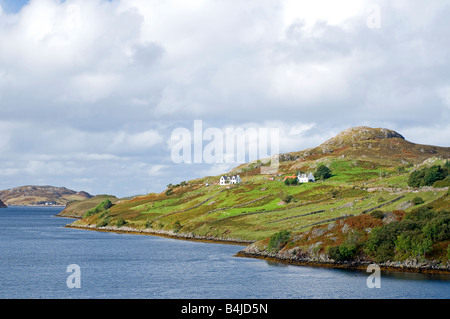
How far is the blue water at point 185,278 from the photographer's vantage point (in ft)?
230

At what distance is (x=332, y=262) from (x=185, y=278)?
29905 millimetres

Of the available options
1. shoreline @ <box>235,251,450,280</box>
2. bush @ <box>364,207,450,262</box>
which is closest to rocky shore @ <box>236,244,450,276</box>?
shoreline @ <box>235,251,450,280</box>

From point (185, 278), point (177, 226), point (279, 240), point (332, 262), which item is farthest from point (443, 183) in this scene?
point (185, 278)

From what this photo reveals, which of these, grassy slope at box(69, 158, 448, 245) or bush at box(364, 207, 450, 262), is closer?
bush at box(364, 207, 450, 262)

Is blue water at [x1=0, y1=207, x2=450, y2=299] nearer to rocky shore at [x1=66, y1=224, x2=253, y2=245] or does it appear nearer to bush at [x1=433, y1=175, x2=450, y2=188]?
rocky shore at [x1=66, y1=224, x2=253, y2=245]

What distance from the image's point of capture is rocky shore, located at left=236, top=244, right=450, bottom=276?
83.7 meters

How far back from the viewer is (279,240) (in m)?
107

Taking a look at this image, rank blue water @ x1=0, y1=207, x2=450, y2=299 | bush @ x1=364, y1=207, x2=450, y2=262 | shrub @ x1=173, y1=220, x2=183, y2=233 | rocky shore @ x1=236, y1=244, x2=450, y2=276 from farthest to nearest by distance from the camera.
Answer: shrub @ x1=173, y1=220, x2=183, y2=233
bush @ x1=364, y1=207, x2=450, y2=262
rocky shore @ x1=236, y1=244, x2=450, y2=276
blue water @ x1=0, y1=207, x2=450, y2=299

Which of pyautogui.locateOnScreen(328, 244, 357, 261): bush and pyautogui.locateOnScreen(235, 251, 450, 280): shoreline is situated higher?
pyautogui.locateOnScreen(328, 244, 357, 261): bush

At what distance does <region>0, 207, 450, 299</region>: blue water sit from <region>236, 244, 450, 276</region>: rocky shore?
3747 mm
